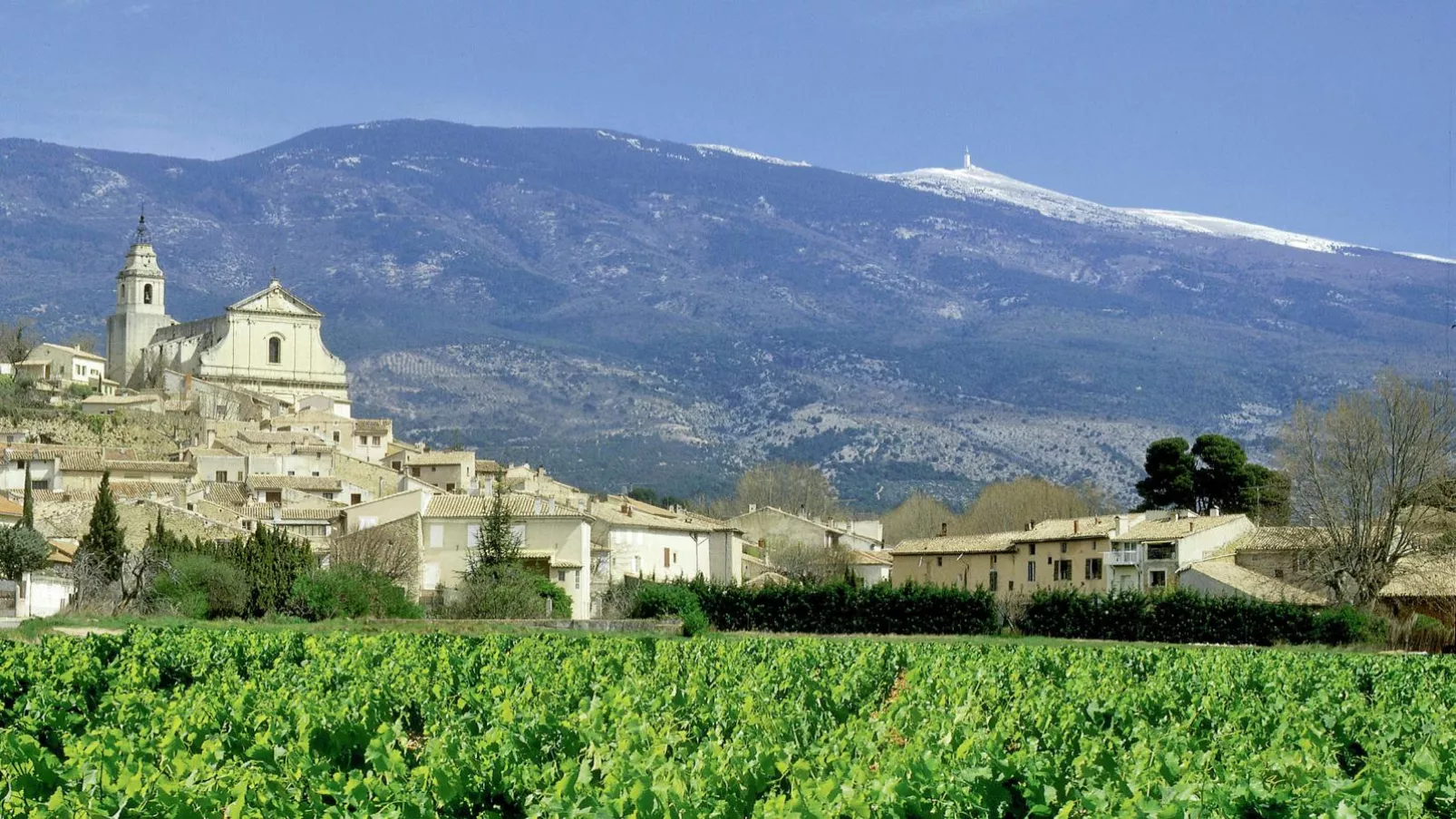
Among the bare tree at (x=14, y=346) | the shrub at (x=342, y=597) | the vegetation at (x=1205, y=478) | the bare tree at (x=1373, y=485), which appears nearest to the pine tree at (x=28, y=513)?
the shrub at (x=342, y=597)

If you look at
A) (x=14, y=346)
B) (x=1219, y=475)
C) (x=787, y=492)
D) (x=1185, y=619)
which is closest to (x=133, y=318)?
(x=14, y=346)

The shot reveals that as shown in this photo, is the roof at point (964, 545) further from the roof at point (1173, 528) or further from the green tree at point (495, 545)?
the green tree at point (495, 545)

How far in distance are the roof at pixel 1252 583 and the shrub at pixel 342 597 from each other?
26343 millimetres

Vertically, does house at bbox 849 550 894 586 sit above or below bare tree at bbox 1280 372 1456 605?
below

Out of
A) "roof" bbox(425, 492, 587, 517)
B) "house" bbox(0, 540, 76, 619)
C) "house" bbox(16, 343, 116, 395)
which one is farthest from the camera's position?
"house" bbox(16, 343, 116, 395)

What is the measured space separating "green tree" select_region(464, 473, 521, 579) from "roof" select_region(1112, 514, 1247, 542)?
906 inches

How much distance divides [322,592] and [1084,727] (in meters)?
35.3

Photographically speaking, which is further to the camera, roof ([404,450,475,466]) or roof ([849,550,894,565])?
roof ([404,450,475,466])

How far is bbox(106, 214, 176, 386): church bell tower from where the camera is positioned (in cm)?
12938

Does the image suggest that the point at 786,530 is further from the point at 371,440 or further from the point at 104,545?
the point at 104,545

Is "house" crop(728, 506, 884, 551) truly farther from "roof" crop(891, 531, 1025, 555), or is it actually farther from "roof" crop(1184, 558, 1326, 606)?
"roof" crop(1184, 558, 1326, 606)

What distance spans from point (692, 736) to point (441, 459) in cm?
7422

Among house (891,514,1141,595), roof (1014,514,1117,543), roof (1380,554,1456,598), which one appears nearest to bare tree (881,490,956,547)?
house (891,514,1141,595)

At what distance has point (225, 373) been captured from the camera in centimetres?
11738
